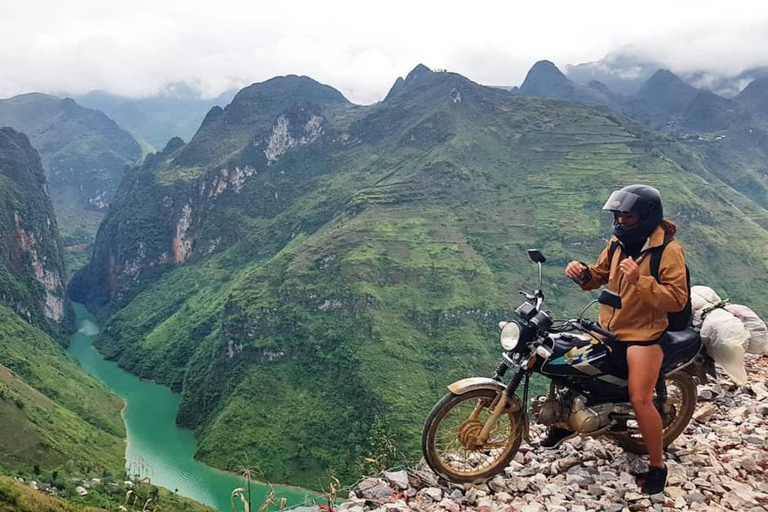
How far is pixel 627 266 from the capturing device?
3.63 metres

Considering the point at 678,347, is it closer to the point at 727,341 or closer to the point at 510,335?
the point at 727,341

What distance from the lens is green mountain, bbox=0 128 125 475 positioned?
3794 cm

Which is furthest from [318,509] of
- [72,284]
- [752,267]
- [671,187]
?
[72,284]

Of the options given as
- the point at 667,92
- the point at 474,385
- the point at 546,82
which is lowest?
the point at 474,385

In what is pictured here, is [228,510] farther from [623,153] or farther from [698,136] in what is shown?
[698,136]

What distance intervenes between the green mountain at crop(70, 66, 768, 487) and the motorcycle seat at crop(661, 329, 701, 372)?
771 inches

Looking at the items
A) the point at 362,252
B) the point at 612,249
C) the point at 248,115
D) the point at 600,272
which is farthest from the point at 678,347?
the point at 248,115

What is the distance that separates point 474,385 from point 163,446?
53.3 metres

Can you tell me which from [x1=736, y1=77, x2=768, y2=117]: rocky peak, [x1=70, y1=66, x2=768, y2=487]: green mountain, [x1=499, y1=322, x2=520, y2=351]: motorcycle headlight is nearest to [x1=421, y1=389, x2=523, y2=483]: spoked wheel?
[x1=499, y1=322, x2=520, y2=351]: motorcycle headlight

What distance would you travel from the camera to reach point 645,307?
13.1 ft

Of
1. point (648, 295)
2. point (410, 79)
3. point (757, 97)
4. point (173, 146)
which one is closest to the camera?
point (648, 295)

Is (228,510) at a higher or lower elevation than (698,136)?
lower

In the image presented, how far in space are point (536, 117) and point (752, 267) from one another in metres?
42.3

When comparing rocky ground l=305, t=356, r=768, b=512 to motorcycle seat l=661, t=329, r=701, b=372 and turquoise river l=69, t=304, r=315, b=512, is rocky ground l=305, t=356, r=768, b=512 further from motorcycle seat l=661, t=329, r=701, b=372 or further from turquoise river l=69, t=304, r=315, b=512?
turquoise river l=69, t=304, r=315, b=512
